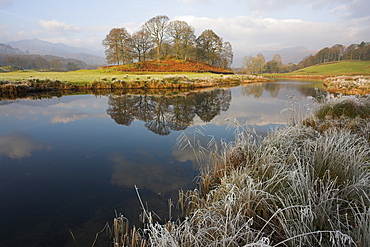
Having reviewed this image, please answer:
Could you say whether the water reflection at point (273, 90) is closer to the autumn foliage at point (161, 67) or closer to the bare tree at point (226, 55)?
the autumn foliage at point (161, 67)

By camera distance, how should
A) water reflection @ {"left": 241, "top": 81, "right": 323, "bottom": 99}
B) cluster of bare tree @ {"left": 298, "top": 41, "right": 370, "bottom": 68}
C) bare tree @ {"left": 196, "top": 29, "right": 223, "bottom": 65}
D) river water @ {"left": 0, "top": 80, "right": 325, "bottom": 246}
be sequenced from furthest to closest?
1. cluster of bare tree @ {"left": 298, "top": 41, "right": 370, "bottom": 68}
2. bare tree @ {"left": 196, "top": 29, "right": 223, "bottom": 65}
3. water reflection @ {"left": 241, "top": 81, "right": 323, "bottom": 99}
4. river water @ {"left": 0, "top": 80, "right": 325, "bottom": 246}

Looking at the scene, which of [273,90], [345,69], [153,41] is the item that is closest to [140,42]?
[153,41]

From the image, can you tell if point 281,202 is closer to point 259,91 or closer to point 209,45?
point 259,91

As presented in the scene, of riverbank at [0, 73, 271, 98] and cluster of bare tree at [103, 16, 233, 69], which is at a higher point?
cluster of bare tree at [103, 16, 233, 69]

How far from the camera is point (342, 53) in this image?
87625mm

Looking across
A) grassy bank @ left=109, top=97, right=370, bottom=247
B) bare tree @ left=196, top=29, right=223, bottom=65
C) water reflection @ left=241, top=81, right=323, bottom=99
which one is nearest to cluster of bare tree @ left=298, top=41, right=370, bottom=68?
bare tree @ left=196, top=29, right=223, bottom=65

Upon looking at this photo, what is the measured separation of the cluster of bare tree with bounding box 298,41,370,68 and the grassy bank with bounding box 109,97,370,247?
3973 inches

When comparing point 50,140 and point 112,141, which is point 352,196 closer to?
point 112,141

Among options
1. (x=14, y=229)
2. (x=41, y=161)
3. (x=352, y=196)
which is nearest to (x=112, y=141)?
(x=41, y=161)

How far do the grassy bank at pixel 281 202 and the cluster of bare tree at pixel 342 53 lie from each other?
100905mm

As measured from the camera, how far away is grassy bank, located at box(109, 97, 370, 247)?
1755 millimetres

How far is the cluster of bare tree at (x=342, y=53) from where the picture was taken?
76.2m

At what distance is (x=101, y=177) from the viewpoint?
12.4 feet

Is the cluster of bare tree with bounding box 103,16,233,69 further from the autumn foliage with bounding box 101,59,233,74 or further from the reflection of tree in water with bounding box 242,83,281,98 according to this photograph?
the reflection of tree in water with bounding box 242,83,281,98
